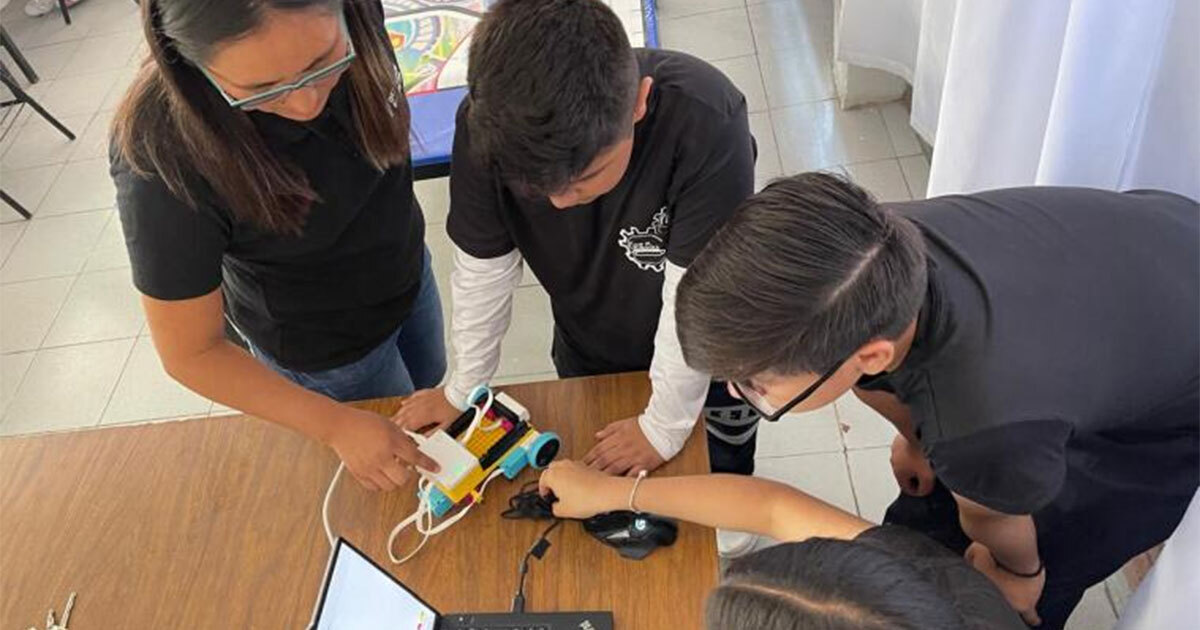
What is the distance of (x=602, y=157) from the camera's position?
91 cm

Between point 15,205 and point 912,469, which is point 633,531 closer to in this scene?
point 912,469

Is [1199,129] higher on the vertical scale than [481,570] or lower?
higher

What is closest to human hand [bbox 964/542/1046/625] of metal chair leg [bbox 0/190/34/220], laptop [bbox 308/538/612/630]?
laptop [bbox 308/538/612/630]

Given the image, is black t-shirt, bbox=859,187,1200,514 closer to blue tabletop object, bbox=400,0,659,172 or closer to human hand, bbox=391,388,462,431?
human hand, bbox=391,388,462,431

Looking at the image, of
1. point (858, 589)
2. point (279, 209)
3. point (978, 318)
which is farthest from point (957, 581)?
point (279, 209)

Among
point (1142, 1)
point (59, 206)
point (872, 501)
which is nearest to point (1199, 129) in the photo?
point (1142, 1)

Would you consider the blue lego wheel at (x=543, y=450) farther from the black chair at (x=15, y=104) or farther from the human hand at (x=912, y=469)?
the black chair at (x=15, y=104)

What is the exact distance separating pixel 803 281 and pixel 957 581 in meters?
0.28

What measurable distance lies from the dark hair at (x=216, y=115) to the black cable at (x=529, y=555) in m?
0.47

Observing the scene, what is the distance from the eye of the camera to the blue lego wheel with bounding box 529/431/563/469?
1.08 meters

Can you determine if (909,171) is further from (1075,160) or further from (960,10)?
(1075,160)

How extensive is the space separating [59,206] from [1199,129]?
3311mm

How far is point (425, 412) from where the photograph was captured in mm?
1178

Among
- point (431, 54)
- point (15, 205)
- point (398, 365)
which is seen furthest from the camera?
point (15, 205)
